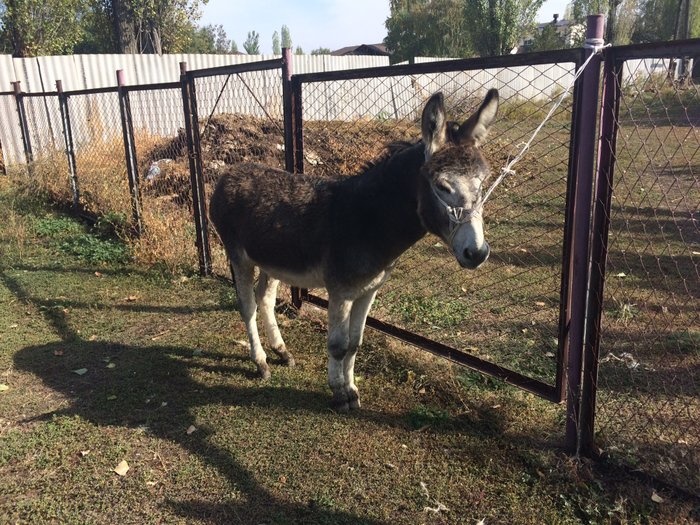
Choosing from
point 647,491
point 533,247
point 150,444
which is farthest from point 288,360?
point 533,247


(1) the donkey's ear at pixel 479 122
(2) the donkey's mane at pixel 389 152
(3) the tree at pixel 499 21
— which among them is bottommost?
(2) the donkey's mane at pixel 389 152

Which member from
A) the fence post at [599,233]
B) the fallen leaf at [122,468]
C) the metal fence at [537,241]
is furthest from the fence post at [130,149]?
the fence post at [599,233]

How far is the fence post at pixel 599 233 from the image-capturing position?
2.86 meters

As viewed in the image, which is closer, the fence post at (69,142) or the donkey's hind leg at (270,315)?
the donkey's hind leg at (270,315)

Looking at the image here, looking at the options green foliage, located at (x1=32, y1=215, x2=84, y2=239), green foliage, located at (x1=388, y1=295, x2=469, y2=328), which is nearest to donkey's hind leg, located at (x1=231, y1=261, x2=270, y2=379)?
green foliage, located at (x1=388, y1=295, x2=469, y2=328)

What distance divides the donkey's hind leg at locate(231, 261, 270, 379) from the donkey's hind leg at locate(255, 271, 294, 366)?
16 cm

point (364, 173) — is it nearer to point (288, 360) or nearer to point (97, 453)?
point (288, 360)

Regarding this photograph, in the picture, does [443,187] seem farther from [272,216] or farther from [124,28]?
[124,28]

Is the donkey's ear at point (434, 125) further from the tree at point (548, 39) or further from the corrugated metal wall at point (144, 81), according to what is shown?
the tree at point (548, 39)

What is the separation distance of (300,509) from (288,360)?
181cm

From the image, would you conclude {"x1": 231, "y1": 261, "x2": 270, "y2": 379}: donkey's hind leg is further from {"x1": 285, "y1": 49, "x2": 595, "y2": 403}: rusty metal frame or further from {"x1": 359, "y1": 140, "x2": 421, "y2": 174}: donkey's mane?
{"x1": 359, "y1": 140, "x2": 421, "y2": 174}: donkey's mane

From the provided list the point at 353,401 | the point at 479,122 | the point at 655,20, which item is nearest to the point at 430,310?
the point at 353,401

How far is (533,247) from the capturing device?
766 centimetres

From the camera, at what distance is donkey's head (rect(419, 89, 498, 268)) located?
2770mm
